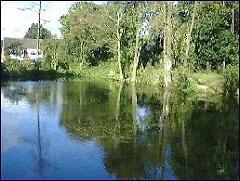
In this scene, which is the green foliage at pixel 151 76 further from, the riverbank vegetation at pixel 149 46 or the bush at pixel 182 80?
the bush at pixel 182 80

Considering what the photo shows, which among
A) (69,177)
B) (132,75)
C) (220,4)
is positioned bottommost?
(69,177)

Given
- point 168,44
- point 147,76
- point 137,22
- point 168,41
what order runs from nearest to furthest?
point 168,41 → point 168,44 → point 147,76 → point 137,22

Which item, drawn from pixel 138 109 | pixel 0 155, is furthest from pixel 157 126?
pixel 0 155

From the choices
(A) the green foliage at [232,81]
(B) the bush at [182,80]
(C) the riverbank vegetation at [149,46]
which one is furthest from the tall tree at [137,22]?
(A) the green foliage at [232,81]

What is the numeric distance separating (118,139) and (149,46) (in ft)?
134

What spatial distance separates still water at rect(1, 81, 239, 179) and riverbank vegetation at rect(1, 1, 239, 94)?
7.76 m

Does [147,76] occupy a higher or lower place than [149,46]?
lower

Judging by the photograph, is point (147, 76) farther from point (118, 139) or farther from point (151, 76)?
point (118, 139)

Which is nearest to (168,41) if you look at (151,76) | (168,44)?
(168,44)

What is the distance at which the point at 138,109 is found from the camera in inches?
969

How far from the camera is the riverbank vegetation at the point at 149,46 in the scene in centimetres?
3661

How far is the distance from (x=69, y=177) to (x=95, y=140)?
4.61m

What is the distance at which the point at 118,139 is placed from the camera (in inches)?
651

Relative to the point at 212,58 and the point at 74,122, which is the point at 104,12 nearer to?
the point at 212,58
